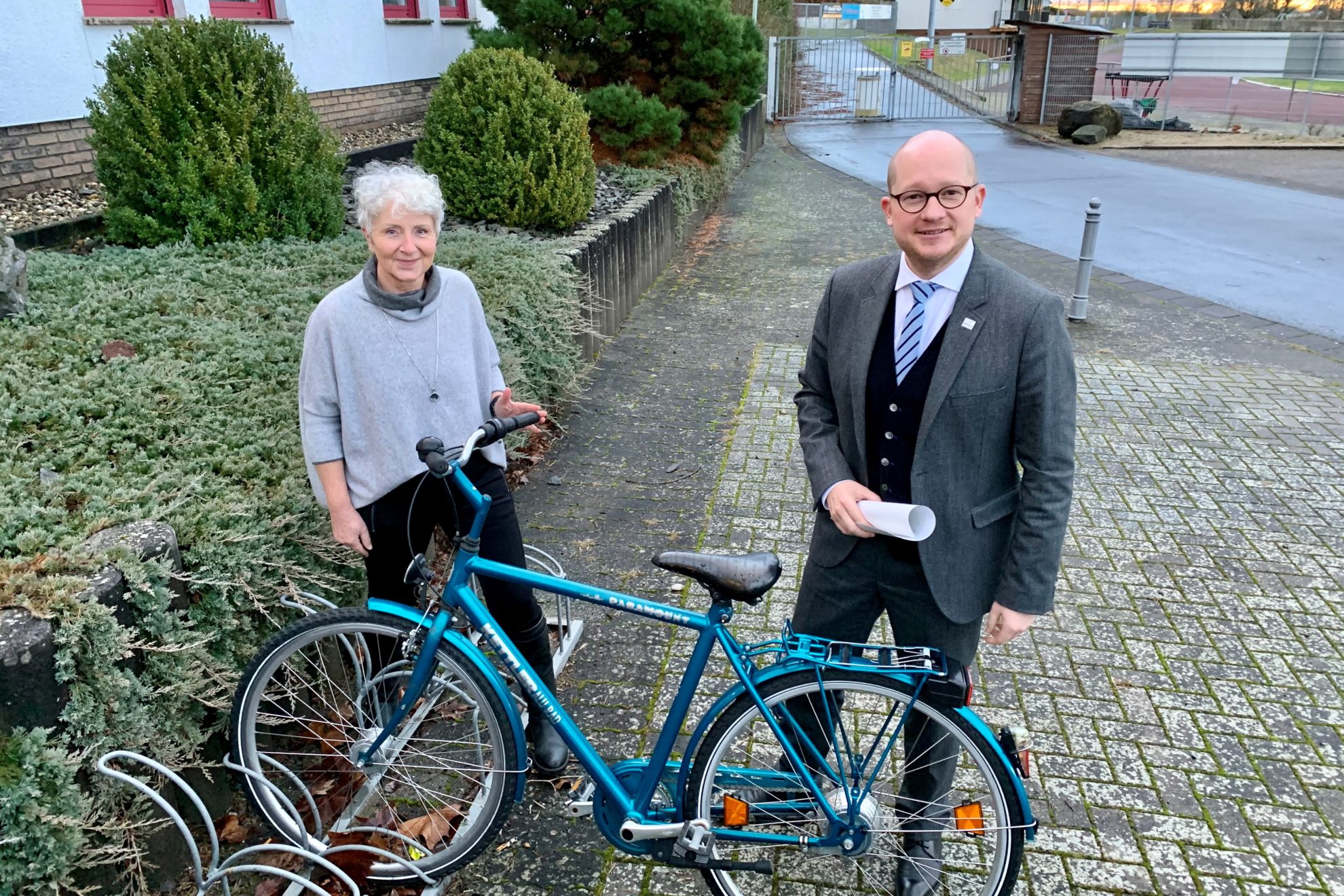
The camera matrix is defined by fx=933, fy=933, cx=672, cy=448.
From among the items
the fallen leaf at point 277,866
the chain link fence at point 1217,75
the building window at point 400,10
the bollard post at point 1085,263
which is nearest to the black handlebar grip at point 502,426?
the fallen leaf at point 277,866

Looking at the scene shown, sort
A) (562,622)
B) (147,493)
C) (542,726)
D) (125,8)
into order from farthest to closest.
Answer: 1. (125,8)
2. (562,622)
3. (542,726)
4. (147,493)

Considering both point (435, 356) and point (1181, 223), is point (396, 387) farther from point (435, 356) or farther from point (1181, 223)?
point (1181, 223)

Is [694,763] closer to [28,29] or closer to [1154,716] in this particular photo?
[1154,716]

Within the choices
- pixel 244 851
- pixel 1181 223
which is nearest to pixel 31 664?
pixel 244 851

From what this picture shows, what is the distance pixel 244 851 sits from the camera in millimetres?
2443

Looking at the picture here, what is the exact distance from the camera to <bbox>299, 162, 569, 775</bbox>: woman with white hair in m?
2.75

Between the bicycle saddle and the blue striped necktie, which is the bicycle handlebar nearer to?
the bicycle saddle

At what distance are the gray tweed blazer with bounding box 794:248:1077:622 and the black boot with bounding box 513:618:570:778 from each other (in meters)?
1.16

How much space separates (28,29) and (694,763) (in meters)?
7.52

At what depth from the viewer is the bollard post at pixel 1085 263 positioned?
8.17m

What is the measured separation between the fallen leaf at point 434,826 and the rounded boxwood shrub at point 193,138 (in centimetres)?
408

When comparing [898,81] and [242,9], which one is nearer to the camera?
[242,9]

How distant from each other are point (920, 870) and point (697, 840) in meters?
0.69

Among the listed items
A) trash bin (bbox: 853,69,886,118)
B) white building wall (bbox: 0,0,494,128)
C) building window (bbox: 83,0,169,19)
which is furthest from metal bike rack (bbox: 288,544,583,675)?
trash bin (bbox: 853,69,886,118)
